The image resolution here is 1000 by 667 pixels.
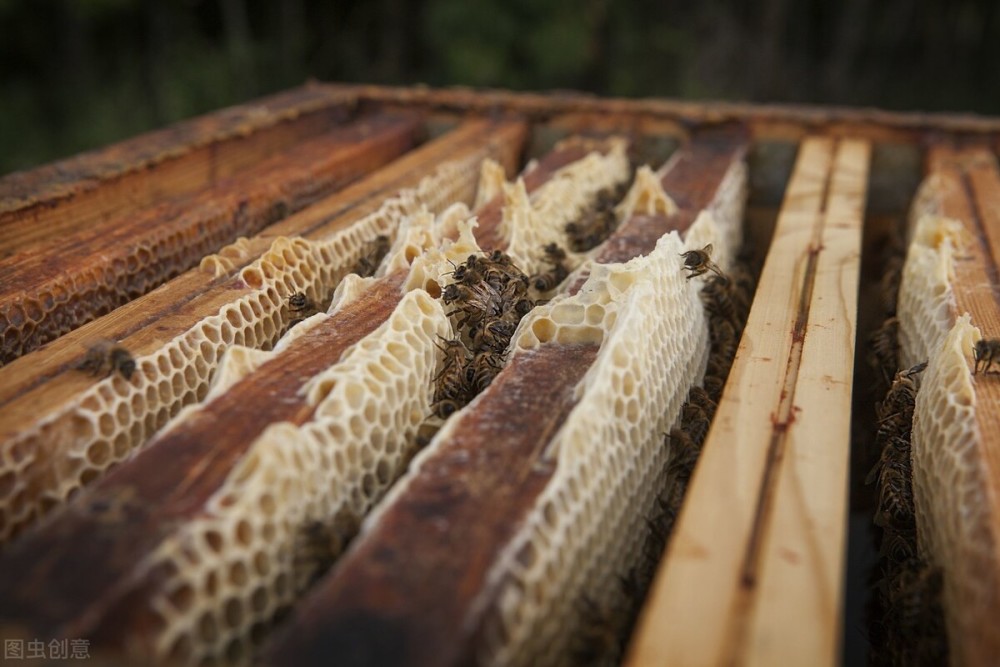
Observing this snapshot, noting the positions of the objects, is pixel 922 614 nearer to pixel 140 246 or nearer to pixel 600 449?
pixel 600 449

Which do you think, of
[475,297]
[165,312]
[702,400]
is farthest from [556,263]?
[165,312]

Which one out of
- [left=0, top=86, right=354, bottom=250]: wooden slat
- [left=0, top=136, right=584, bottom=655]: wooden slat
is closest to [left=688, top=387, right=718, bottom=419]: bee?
[left=0, top=136, right=584, bottom=655]: wooden slat

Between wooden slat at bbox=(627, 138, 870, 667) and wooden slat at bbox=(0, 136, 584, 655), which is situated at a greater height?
wooden slat at bbox=(627, 138, 870, 667)

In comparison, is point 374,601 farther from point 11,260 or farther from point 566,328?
point 11,260

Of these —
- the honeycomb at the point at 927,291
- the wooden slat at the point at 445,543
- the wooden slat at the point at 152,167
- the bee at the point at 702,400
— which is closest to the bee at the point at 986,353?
the honeycomb at the point at 927,291

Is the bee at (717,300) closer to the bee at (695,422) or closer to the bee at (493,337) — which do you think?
the bee at (695,422)

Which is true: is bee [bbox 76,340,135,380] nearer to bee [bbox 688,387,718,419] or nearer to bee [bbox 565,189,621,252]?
bee [bbox 688,387,718,419]
